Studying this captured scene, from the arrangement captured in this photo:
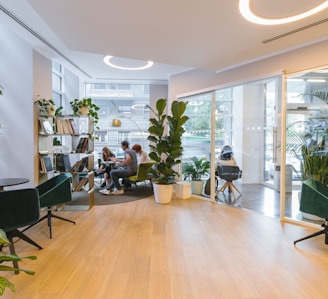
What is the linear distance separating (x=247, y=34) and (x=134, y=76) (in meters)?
3.97

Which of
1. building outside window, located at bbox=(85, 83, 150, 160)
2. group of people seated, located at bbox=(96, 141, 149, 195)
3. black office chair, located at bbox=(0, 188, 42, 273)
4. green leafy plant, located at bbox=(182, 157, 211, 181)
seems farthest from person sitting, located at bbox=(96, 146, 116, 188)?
black office chair, located at bbox=(0, 188, 42, 273)

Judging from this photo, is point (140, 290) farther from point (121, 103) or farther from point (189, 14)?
point (121, 103)

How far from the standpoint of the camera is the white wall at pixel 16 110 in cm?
437

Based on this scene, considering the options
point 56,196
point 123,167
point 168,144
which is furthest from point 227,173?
point 56,196

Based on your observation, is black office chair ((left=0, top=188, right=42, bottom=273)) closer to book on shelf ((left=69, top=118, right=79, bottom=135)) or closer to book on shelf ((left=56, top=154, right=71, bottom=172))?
book on shelf ((left=56, top=154, right=71, bottom=172))

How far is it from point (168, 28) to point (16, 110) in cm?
316

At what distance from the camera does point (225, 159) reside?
6016 millimetres

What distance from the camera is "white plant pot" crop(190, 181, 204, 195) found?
582 centimetres

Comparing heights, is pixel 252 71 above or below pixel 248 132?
above

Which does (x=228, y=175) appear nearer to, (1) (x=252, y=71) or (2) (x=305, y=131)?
(2) (x=305, y=131)

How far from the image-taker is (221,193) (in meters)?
5.95

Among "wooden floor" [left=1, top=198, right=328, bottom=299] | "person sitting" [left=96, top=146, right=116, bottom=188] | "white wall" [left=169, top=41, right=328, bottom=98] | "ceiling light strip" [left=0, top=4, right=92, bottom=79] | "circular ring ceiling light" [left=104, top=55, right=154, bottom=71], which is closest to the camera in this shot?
"wooden floor" [left=1, top=198, right=328, bottom=299]

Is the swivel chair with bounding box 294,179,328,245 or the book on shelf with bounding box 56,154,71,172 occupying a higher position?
the book on shelf with bounding box 56,154,71,172

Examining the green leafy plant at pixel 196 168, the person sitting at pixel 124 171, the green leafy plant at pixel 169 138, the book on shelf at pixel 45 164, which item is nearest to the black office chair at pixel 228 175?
the green leafy plant at pixel 196 168
